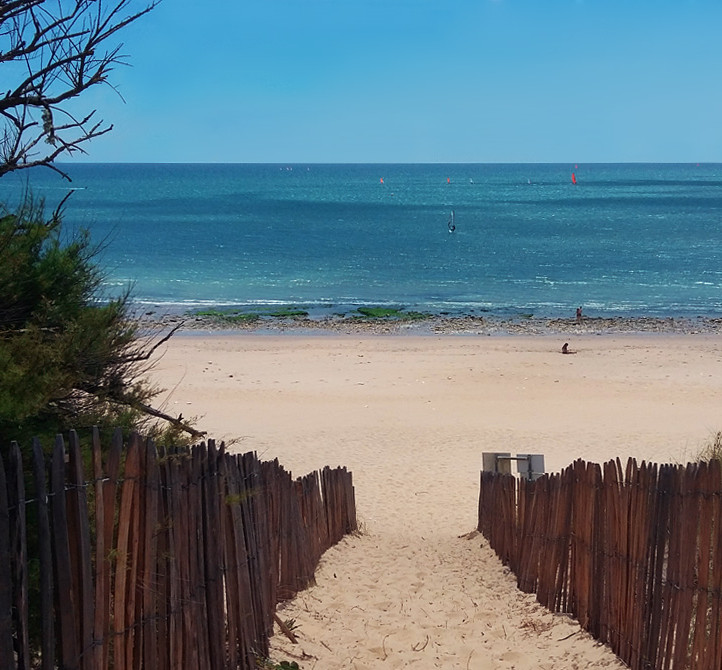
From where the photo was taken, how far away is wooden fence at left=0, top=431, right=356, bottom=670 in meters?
3.12

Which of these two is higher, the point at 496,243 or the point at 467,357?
the point at 496,243

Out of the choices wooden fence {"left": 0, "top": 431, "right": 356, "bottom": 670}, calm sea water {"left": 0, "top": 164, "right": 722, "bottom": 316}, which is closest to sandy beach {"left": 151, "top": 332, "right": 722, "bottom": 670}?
wooden fence {"left": 0, "top": 431, "right": 356, "bottom": 670}

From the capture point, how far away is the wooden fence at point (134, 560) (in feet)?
10.2

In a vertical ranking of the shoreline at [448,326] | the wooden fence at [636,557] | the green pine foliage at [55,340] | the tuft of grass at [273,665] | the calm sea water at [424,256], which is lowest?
the tuft of grass at [273,665]

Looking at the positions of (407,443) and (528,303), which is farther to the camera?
(528,303)

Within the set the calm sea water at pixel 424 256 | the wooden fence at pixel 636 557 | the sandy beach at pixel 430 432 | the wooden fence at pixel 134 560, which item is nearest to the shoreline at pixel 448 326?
the sandy beach at pixel 430 432

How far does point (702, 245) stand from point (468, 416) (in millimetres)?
52303

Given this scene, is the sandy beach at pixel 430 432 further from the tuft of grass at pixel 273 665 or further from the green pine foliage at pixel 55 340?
the green pine foliage at pixel 55 340

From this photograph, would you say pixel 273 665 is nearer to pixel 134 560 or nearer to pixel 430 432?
pixel 134 560

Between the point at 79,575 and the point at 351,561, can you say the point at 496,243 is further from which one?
the point at 79,575

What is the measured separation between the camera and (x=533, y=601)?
712cm

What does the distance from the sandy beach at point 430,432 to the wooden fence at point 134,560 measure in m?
0.89

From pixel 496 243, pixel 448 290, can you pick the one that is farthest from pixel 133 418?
pixel 496 243

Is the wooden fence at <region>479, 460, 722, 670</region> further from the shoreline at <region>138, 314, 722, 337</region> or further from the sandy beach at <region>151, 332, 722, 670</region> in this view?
the shoreline at <region>138, 314, 722, 337</region>
